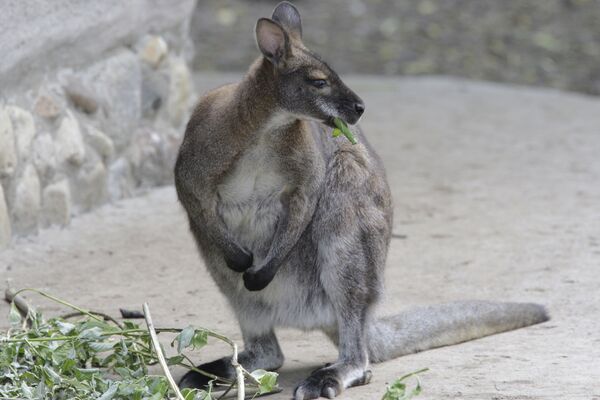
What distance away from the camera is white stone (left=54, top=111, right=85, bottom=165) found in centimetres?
558

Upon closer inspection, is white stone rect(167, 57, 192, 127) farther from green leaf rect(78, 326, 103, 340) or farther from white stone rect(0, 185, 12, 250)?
green leaf rect(78, 326, 103, 340)

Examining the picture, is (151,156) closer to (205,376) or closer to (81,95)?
(81,95)

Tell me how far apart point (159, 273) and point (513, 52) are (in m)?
7.01

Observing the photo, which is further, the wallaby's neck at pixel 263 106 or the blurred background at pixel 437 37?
the blurred background at pixel 437 37

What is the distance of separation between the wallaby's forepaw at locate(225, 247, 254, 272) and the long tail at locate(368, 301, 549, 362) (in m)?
0.54

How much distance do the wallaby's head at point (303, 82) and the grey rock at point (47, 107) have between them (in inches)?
77.2

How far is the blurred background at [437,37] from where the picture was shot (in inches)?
433

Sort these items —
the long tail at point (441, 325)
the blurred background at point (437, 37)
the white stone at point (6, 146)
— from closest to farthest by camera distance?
the long tail at point (441, 325) < the white stone at point (6, 146) < the blurred background at point (437, 37)

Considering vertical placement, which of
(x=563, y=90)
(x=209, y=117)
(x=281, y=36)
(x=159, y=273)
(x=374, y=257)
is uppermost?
(x=281, y=36)

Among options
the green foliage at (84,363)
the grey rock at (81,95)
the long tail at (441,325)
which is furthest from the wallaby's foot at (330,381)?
the grey rock at (81,95)

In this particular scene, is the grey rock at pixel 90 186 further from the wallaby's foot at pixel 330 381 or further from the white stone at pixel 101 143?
the wallaby's foot at pixel 330 381

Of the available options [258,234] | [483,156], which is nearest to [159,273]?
[258,234]

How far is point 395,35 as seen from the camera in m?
11.6

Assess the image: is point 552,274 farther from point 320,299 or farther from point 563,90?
point 563,90
